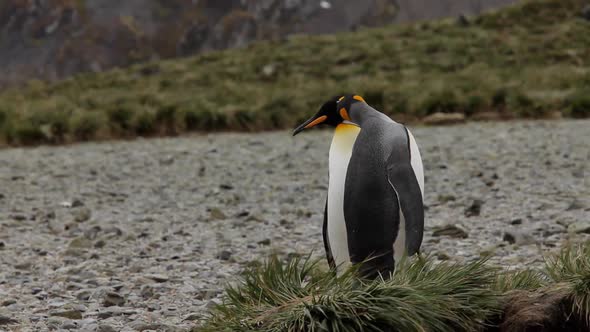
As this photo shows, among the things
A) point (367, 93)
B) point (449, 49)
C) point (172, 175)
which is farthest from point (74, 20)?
point (172, 175)

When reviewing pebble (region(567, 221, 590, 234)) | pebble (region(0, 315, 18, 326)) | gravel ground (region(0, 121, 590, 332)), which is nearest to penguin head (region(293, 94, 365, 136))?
gravel ground (region(0, 121, 590, 332))

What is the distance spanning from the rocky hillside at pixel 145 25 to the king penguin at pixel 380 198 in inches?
2642

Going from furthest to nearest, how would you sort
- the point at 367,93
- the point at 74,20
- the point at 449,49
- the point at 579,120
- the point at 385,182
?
the point at 74,20, the point at 449,49, the point at 367,93, the point at 579,120, the point at 385,182

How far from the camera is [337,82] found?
1777 centimetres

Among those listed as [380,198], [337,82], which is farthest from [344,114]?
[337,82]

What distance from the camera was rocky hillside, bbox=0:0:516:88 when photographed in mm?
70238

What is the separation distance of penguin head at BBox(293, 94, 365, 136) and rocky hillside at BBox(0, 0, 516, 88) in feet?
219

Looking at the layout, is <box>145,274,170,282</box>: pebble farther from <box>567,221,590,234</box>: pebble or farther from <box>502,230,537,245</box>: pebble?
<box>567,221,590,234</box>: pebble

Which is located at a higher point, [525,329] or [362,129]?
[362,129]

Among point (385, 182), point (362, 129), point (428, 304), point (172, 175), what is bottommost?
point (172, 175)

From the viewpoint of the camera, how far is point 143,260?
173 inches

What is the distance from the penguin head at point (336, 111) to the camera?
3.14 m

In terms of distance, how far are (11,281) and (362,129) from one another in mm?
2006

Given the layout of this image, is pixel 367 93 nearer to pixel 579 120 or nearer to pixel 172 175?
pixel 579 120
